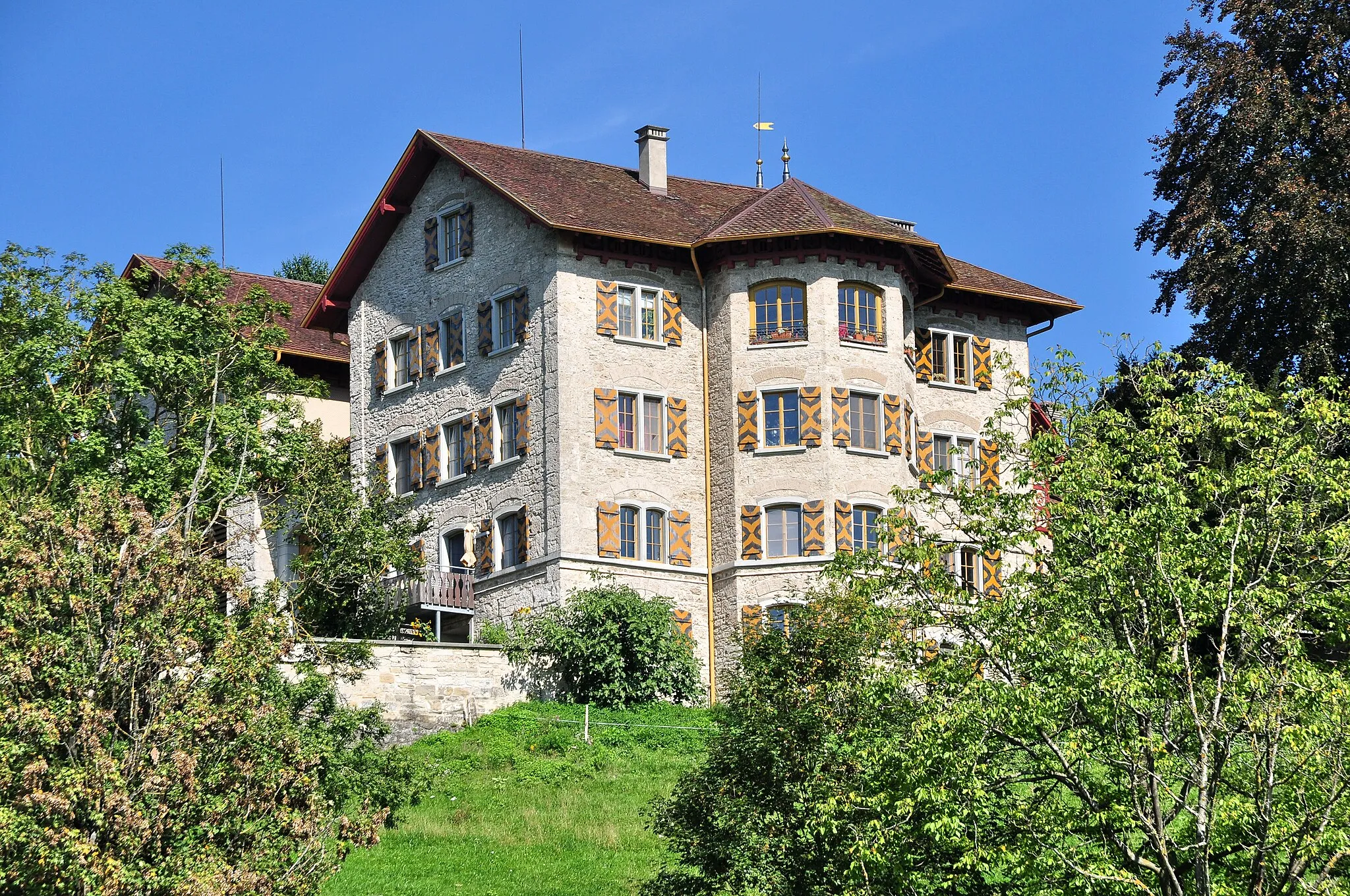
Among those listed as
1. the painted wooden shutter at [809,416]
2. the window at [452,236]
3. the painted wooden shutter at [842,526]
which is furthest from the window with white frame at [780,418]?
the window at [452,236]

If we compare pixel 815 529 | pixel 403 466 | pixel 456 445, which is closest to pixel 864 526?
pixel 815 529

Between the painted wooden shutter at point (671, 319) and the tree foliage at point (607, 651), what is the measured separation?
6.95 metres

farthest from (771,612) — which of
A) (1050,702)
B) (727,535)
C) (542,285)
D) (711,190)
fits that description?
(1050,702)

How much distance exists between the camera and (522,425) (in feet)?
162

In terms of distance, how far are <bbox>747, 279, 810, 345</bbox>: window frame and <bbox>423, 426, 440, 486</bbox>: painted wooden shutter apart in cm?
824

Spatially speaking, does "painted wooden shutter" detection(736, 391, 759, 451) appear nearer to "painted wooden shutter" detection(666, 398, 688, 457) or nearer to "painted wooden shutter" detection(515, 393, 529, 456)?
"painted wooden shutter" detection(666, 398, 688, 457)

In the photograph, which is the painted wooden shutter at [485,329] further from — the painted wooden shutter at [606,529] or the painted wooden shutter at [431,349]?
the painted wooden shutter at [606,529]

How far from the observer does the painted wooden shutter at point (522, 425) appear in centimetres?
4928

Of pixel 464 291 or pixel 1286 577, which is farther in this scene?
pixel 464 291

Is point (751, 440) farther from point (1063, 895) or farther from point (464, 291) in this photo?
point (1063, 895)

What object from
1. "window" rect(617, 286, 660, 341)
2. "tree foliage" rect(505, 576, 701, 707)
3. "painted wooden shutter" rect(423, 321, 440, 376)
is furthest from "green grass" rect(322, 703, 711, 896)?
"painted wooden shutter" rect(423, 321, 440, 376)

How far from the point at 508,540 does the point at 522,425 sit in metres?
2.70

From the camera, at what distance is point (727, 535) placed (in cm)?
4941

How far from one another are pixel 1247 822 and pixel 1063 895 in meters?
2.12
